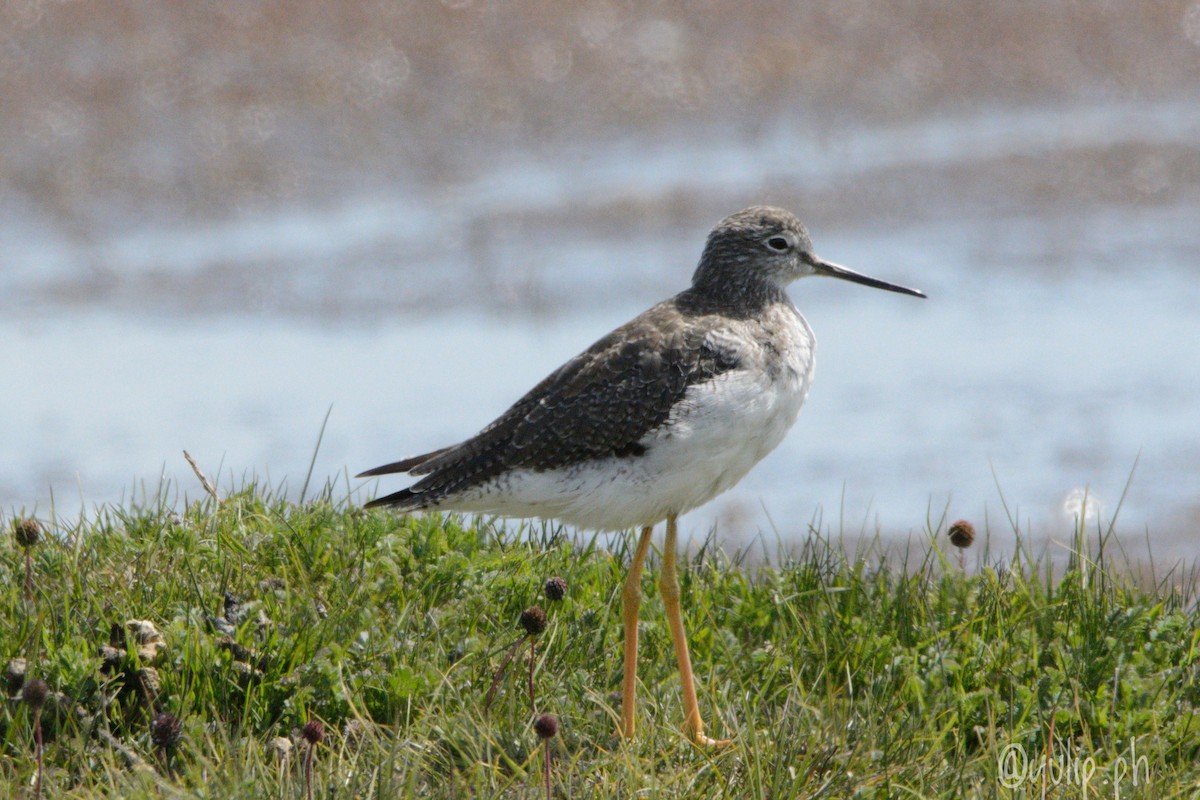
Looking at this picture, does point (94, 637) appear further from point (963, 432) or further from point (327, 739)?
point (963, 432)

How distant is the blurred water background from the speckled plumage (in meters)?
2.81

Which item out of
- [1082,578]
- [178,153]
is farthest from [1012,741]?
[178,153]

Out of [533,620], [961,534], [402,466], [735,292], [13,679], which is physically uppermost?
[735,292]

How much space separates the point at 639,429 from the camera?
5.13m

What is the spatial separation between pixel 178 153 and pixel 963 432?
6.24m

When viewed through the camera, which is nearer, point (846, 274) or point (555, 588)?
point (555, 588)

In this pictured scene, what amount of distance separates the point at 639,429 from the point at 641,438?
0.03 meters

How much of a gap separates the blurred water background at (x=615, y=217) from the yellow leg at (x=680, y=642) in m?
2.99

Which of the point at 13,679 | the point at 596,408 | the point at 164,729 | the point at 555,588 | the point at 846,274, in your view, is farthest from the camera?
the point at 846,274

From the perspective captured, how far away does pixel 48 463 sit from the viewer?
8742 mm

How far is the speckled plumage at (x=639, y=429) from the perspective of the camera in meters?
5.09

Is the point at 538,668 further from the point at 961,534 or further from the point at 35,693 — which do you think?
the point at 35,693

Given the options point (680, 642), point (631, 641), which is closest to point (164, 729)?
point (631, 641)

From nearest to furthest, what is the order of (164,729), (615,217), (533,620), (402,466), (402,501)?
(164,729)
(533,620)
(402,501)
(402,466)
(615,217)
